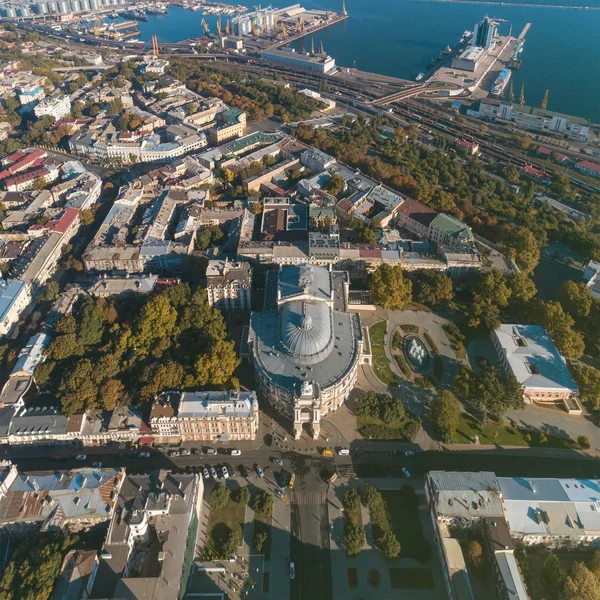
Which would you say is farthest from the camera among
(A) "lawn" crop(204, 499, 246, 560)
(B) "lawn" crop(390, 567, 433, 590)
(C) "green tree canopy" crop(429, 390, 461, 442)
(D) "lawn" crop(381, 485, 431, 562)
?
(C) "green tree canopy" crop(429, 390, 461, 442)

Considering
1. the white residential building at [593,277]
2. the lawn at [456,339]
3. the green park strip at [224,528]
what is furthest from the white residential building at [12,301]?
the white residential building at [593,277]

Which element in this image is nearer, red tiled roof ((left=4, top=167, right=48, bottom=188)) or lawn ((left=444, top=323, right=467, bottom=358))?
lawn ((left=444, top=323, right=467, bottom=358))

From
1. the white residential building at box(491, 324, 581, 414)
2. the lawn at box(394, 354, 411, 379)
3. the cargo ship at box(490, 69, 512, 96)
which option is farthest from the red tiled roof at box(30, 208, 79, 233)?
the cargo ship at box(490, 69, 512, 96)

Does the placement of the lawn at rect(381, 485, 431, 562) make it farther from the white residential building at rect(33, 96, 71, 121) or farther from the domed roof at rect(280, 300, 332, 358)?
the white residential building at rect(33, 96, 71, 121)

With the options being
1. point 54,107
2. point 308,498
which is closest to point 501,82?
point 54,107

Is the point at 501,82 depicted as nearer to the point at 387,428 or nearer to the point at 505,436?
the point at 505,436

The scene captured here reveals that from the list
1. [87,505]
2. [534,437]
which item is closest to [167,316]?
[87,505]
